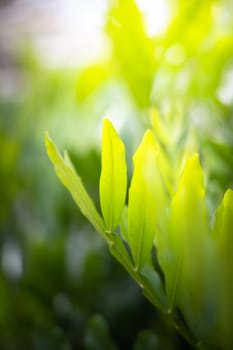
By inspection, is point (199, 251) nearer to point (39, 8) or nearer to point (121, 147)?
point (121, 147)

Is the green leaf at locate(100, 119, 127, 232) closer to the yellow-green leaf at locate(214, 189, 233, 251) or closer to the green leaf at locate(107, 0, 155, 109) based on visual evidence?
the yellow-green leaf at locate(214, 189, 233, 251)

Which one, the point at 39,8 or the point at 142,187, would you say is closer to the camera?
the point at 142,187

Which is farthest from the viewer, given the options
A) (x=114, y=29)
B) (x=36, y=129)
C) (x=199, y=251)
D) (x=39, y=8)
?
(x=39, y=8)

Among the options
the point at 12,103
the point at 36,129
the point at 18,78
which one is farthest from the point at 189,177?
the point at 18,78

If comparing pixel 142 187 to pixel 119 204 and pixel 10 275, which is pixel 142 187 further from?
pixel 10 275

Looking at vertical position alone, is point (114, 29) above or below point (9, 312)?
above

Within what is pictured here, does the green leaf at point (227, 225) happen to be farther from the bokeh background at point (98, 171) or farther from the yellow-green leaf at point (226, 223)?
the bokeh background at point (98, 171)

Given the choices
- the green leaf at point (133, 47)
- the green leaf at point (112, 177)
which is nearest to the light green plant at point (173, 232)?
the green leaf at point (112, 177)

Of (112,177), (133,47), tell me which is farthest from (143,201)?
(133,47)

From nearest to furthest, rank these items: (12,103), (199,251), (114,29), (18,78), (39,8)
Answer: (199,251) < (114,29) < (12,103) < (18,78) < (39,8)
